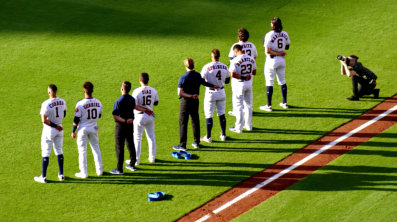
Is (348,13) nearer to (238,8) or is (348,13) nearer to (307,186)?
(238,8)

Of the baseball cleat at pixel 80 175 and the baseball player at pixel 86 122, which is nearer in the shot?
the baseball player at pixel 86 122

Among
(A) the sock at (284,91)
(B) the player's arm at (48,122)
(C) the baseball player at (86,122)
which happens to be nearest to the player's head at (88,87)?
(C) the baseball player at (86,122)

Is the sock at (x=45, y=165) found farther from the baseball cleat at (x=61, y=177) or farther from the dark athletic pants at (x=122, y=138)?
the dark athletic pants at (x=122, y=138)

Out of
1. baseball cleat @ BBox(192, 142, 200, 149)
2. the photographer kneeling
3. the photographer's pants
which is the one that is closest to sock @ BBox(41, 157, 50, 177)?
baseball cleat @ BBox(192, 142, 200, 149)

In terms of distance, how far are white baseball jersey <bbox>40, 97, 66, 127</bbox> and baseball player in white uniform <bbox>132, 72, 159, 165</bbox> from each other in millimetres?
1491

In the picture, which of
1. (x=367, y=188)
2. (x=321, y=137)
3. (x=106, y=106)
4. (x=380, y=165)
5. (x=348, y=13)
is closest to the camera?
(x=367, y=188)

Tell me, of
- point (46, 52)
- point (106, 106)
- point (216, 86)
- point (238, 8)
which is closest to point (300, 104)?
point (216, 86)

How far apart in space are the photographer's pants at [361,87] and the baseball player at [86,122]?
22.8ft

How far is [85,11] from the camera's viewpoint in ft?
68.9

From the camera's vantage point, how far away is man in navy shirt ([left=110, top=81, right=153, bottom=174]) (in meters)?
12.7

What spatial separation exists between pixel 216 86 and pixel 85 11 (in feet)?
27.9

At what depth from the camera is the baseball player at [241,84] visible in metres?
14.3

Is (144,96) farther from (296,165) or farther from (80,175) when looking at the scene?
(296,165)

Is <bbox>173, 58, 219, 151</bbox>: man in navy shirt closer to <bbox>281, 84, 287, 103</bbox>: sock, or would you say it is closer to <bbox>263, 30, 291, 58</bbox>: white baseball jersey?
<bbox>263, 30, 291, 58</bbox>: white baseball jersey
